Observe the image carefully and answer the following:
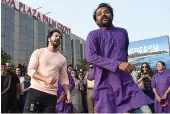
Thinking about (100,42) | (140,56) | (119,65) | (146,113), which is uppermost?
(140,56)

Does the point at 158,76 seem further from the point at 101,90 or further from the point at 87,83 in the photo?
the point at 101,90

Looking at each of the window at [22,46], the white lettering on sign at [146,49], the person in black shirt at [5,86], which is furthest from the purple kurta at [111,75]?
the window at [22,46]

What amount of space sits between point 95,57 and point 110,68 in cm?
20

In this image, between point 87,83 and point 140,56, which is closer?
point 87,83

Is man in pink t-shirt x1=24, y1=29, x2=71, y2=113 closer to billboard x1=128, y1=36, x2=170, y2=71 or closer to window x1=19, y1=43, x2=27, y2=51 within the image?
billboard x1=128, y1=36, x2=170, y2=71

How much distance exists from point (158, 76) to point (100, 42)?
5.69 metres

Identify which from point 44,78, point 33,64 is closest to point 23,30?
point 33,64

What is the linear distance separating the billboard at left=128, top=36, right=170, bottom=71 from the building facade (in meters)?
25.9

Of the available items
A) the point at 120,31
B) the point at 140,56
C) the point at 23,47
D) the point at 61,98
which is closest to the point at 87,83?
the point at 61,98

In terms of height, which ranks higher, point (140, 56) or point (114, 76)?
point (140, 56)

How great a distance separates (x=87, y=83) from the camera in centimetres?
970

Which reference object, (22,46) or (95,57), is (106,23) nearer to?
(95,57)

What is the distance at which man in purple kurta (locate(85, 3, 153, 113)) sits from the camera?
3.44 meters

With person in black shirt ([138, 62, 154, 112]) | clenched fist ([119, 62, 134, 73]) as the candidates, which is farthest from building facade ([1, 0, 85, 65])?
clenched fist ([119, 62, 134, 73])
